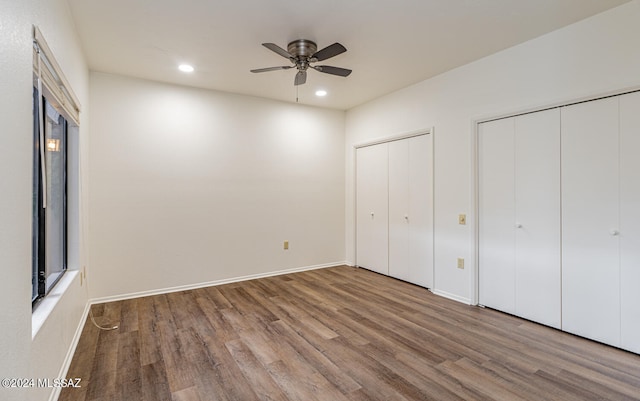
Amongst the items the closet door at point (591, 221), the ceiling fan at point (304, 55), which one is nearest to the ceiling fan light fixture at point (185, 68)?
the ceiling fan at point (304, 55)

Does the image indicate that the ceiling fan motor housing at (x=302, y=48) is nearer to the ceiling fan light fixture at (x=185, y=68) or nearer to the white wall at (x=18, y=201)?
the ceiling fan light fixture at (x=185, y=68)

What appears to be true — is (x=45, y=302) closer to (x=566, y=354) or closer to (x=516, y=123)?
(x=566, y=354)

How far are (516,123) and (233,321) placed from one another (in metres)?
3.40

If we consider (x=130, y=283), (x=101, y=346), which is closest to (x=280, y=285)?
(x=130, y=283)

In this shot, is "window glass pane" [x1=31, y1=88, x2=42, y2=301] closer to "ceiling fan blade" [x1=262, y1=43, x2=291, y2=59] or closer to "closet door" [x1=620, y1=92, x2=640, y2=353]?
"ceiling fan blade" [x1=262, y1=43, x2=291, y2=59]

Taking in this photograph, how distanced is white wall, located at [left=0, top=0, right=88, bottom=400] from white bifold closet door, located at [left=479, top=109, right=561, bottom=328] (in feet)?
12.0

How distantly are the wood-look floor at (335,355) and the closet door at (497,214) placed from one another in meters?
0.27

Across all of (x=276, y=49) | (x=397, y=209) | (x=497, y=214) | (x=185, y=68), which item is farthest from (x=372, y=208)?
(x=185, y=68)

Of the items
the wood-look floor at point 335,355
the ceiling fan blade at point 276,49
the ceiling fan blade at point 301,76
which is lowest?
the wood-look floor at point 335,355

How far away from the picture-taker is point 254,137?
4531 mm

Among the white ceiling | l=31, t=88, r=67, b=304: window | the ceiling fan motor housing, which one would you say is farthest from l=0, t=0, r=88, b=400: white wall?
the ceiling fan motor housing

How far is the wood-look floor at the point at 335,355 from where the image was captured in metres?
A: 1.95

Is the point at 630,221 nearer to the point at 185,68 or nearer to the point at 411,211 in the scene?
the point at 411,211

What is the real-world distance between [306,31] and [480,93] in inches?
77.4
